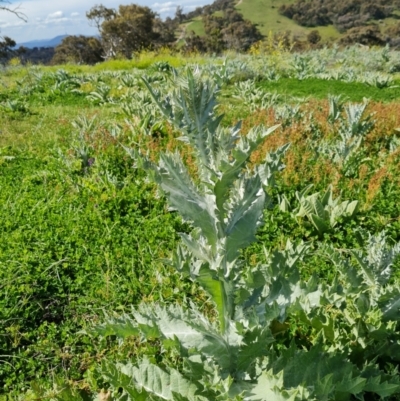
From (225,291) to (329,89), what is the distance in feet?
35.7

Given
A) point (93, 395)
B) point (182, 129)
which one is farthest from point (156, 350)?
point (182, 129)

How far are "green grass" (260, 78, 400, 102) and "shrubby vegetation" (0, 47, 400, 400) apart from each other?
275cm

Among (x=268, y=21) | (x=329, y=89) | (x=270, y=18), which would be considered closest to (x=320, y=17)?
(x=268, y=21)

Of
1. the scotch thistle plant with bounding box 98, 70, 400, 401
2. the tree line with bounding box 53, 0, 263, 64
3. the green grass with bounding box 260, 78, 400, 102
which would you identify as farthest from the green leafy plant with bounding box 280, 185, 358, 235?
the tree line with bounding box 53, 0, 263, 64

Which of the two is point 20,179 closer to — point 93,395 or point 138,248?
point 138,248

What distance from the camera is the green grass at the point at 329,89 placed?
10.7 meters

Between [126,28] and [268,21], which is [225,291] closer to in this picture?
[126,28]

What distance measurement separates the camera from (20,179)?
19.3ft

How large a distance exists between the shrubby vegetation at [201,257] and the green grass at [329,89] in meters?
2.75

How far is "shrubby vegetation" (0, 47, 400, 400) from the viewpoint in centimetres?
171

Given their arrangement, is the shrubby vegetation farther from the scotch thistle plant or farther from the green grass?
the green grass

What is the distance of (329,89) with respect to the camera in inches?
453

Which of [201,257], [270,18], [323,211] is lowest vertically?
[323,211]

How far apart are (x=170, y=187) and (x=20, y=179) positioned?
16.1 feet
